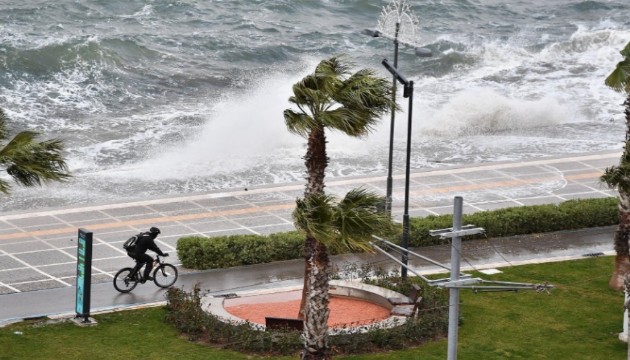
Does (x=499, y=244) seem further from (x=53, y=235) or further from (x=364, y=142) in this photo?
(x=364, y=142)

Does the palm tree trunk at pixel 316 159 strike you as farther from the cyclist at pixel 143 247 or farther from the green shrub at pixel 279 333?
the cyclist at pixel 143 247

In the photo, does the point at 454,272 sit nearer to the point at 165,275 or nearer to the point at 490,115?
the point at 165,275

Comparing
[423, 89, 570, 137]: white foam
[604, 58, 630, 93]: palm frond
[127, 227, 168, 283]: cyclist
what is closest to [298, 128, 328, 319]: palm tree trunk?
[127, 227, 168, 283]: cyclist

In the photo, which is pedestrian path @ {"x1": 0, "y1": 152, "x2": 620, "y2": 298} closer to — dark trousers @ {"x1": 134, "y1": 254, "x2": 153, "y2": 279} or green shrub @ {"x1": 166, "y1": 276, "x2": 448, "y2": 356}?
dark trousers @ {"x1": 134, "y1": 254, "x2": 153, "y2": 279}

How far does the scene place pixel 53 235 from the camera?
1332 inches

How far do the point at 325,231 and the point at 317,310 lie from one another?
1.78m

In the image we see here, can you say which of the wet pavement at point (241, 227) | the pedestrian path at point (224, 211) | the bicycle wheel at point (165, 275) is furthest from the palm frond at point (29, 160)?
the bicycle wheel at point (165, 275)

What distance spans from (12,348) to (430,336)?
8.61 metres

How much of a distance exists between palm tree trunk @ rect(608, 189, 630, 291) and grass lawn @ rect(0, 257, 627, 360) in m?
0.45

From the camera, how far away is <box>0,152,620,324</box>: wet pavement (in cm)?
2986

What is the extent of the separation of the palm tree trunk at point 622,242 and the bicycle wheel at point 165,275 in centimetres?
1048

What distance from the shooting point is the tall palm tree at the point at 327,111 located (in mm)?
23156

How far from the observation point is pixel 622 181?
2806 cm

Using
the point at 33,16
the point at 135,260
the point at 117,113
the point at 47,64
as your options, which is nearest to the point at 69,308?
the point at 135,260
